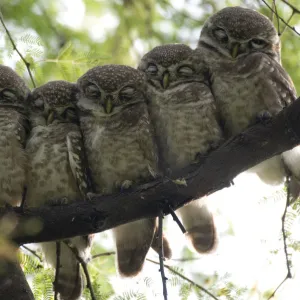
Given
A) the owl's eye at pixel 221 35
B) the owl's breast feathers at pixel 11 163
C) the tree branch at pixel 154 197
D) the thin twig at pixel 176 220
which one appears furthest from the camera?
the owl's eye at pixel 221 35

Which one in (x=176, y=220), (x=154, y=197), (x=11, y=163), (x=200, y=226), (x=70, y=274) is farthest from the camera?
(x=200, y=226)

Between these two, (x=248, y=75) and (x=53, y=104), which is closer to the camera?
(x=248, y=75)

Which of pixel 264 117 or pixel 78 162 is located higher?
pixel 78 162

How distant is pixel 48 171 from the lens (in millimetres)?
3736

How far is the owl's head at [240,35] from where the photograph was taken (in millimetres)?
3922

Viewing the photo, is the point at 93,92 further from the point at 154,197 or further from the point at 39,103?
the point at 154,197

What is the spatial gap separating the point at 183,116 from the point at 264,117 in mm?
493

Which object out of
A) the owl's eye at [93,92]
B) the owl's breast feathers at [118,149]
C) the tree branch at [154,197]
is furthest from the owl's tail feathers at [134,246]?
the owl's eye at [93,92]

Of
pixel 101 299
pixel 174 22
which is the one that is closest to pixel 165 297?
pixel 101 299

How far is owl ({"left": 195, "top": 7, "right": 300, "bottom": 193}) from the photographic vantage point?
3.65m

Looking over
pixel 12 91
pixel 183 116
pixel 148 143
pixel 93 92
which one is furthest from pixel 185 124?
pixel 12 91

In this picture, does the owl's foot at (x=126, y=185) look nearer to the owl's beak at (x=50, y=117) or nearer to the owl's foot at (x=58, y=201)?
the owl's foot at (x=58, y=201)

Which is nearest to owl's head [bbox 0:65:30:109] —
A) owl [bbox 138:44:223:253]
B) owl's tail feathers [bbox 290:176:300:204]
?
owl [bbox 138:44:223:253]

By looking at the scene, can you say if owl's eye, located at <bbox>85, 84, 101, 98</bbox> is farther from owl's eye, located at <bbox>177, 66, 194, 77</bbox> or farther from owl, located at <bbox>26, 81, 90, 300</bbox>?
owl's eye, located at <bbox>177, 66, 194, 77</bbox>
